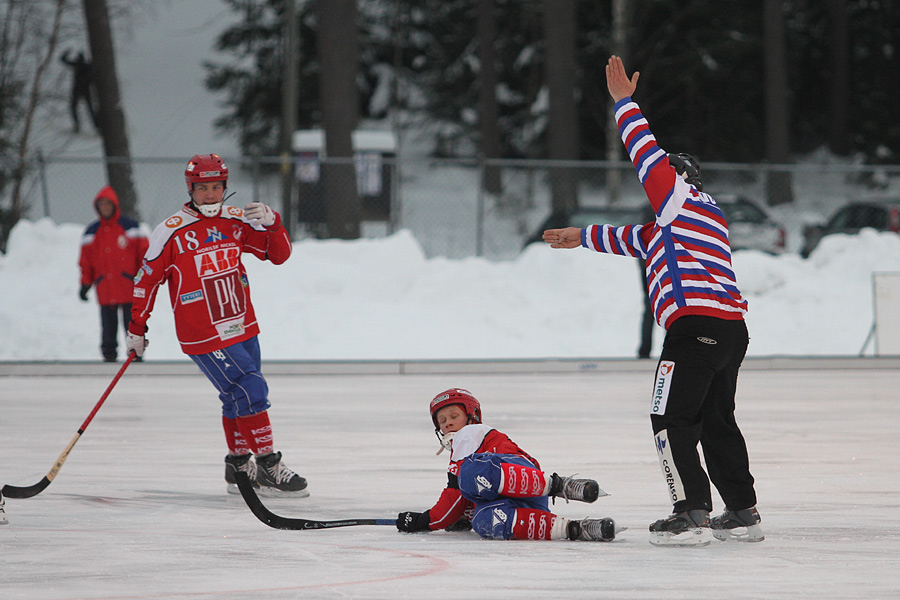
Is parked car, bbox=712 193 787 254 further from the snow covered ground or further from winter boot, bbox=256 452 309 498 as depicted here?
winter boot, bbox=256 452 309 498

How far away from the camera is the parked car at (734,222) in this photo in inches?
814

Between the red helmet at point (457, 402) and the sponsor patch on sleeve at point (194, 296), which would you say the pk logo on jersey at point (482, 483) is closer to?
the red helmet at point (457, 402)

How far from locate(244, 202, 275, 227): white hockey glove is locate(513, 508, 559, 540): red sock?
222cm

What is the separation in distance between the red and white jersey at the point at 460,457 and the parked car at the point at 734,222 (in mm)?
15128

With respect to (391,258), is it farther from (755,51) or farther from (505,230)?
(755,51)

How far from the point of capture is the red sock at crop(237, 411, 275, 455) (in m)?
6.41

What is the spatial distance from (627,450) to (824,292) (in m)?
10.3

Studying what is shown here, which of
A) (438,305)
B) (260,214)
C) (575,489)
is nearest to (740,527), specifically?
(575,489)

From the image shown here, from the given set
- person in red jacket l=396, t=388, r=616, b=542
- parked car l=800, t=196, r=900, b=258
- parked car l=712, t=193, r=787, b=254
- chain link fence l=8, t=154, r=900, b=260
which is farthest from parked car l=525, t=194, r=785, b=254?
person in red jacket l=396, t=388, r=616, b=542

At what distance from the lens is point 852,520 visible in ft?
18.2

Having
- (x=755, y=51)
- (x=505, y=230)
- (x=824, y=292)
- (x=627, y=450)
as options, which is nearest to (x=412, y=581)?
(x=627, y=450)

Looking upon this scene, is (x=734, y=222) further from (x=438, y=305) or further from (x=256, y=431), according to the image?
(x=256, y=431)

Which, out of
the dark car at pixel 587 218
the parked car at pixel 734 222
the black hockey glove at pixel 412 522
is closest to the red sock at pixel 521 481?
the black hockey glove at pixel 412 522

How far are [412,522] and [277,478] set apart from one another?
1388 mm
